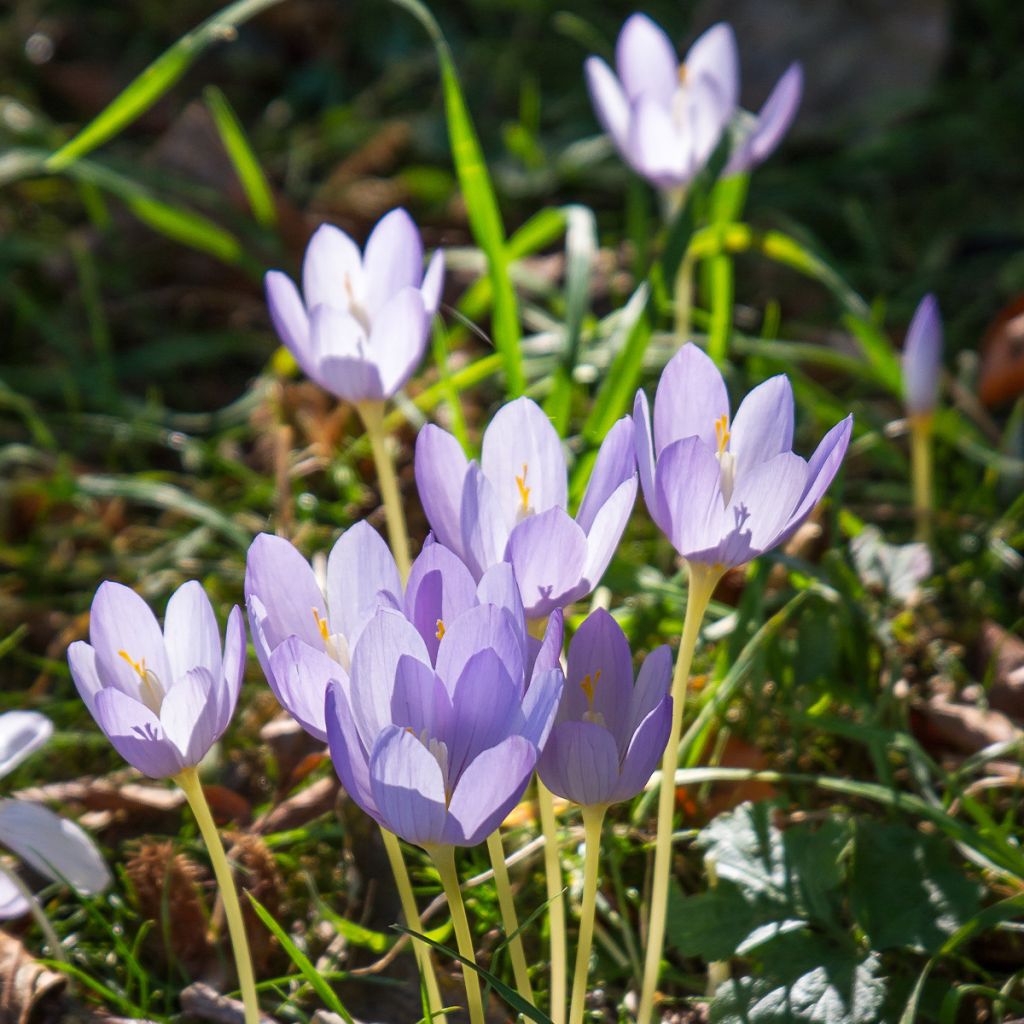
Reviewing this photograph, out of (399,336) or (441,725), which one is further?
(399,336)

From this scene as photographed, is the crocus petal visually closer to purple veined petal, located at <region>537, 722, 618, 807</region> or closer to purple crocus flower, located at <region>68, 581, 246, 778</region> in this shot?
purple crocus flower, located at <region>68, 581, 246, 778</region>

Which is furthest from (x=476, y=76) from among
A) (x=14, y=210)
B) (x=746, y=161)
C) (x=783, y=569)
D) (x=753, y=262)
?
(x=783, y=569)

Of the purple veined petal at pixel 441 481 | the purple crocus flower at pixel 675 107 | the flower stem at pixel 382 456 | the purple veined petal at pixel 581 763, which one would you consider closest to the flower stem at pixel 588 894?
the purple veined petal at pixel 581 763

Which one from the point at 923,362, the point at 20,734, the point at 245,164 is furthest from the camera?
the point at 245,164

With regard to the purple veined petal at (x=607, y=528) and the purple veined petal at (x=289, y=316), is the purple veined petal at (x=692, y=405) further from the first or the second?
the purple veined petal at (x=289, y=316)

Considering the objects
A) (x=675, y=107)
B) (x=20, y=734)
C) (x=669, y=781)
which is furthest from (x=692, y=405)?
(x=675, y=107)

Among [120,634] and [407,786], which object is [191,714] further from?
[407,786]
